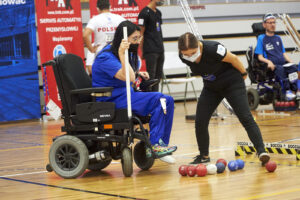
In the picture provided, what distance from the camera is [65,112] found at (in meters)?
4.00

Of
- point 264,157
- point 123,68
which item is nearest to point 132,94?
point 123,68

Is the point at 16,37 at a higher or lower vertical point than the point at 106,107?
higher

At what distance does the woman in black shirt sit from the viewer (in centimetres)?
382

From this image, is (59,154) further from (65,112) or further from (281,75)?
(281,75)

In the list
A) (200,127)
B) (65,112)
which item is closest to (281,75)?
(200,127)

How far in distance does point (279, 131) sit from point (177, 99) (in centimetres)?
530

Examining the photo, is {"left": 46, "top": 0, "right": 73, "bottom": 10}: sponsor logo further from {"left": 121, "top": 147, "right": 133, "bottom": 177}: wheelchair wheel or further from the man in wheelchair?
{"left": 121, "top": 147, "right": 133, "bottom": 177}: wheelchair wheel

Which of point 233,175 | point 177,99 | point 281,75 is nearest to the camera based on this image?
point 233,175

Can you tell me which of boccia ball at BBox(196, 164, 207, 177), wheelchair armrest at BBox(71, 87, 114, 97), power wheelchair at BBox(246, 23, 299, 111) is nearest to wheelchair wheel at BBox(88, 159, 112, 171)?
wheelchair armrest at BBox(71, 87, 114, 97)

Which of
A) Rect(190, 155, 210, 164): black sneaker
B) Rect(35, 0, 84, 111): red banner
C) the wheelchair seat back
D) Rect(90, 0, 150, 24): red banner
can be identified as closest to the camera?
the wheelchair seat back

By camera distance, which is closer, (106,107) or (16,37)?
(106,107)

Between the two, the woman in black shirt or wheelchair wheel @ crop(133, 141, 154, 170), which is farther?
wheelchair wheel @ crop(133, 141, 154, 170)

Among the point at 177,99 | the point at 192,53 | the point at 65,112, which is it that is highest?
the point at 192,53

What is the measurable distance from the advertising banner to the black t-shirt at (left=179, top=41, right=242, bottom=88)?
5013mm
